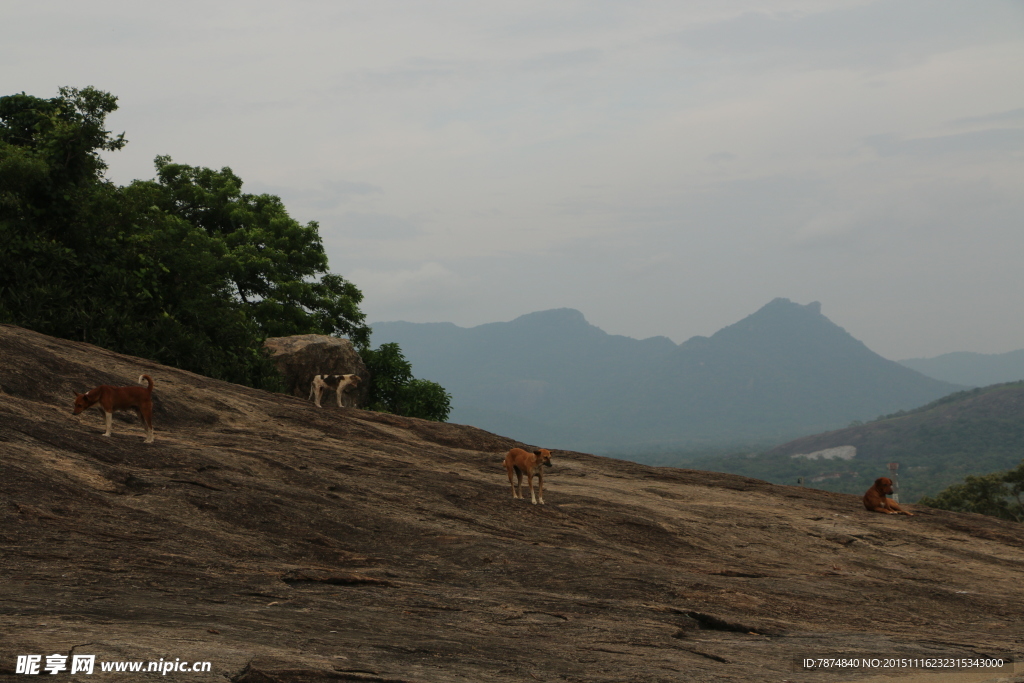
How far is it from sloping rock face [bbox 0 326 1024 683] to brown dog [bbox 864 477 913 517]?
0.65m

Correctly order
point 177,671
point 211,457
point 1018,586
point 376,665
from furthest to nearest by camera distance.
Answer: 1. point 1018,586
2. point 211,457
3. point 376,665
4. point 177,671

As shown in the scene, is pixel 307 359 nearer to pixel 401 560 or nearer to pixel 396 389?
pixel 396 389

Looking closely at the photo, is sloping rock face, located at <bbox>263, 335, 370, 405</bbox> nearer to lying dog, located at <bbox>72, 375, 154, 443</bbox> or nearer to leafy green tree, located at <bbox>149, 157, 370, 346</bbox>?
leafy green tree, located at <bbox>149, 157, 370, 346</bbox>

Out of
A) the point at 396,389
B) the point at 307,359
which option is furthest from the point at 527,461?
the point at 396,389

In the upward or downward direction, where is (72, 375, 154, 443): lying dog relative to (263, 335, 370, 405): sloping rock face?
downward

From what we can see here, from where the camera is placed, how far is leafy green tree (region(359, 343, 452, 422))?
5175cm

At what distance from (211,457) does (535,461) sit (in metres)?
6.62

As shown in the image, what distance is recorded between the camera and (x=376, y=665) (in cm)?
894

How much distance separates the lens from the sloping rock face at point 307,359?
39375 mm

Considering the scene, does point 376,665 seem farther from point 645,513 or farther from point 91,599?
point 645,513

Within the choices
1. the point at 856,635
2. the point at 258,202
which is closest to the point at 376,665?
the point at 856,635

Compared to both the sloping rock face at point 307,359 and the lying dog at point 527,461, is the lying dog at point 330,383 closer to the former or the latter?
the sloping rock face at point 307,359

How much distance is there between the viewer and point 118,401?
1658cm

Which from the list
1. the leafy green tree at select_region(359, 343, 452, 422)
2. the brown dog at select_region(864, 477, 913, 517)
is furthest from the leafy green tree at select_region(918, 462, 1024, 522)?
the brown dog at select_region(864, 477, 913, 517)
